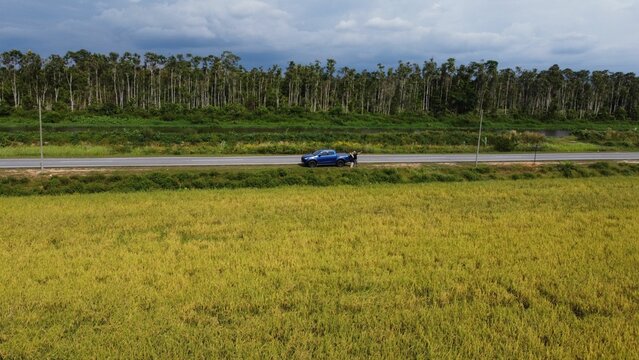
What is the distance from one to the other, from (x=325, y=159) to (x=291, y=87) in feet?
281

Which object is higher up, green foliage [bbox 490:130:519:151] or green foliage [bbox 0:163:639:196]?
green foliage [bbox 490:130:519:151]

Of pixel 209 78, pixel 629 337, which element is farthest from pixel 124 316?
pixel 209 78

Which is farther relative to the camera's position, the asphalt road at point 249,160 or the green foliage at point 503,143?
the green foliage at point 503,143

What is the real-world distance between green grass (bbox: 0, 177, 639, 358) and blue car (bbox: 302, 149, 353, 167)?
17.5 meters

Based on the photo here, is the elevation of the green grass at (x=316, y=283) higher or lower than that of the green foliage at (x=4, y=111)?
lower

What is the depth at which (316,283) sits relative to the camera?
1238 centimetres

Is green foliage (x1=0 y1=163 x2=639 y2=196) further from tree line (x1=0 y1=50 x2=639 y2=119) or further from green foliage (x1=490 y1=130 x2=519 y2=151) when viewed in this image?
tree line (x1=0 y1=50 x2=639 y2=119)

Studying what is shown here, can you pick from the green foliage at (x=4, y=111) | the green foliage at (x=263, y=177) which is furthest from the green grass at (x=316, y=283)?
the green foliage at (x=4, y=111)

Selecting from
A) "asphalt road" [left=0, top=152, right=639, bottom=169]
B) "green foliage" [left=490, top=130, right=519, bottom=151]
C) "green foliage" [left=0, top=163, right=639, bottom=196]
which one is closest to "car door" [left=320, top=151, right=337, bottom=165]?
"green foliage" [left=0, top=163, right=639, bottom=196]

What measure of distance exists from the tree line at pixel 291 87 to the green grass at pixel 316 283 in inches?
3448

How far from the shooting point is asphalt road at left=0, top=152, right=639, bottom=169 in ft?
124

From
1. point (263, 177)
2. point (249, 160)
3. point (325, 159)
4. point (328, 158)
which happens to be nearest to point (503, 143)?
point (328, 158)

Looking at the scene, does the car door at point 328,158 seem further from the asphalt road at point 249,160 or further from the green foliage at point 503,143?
the green foliage at point 503,143

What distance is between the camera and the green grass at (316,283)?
29.8 ft
